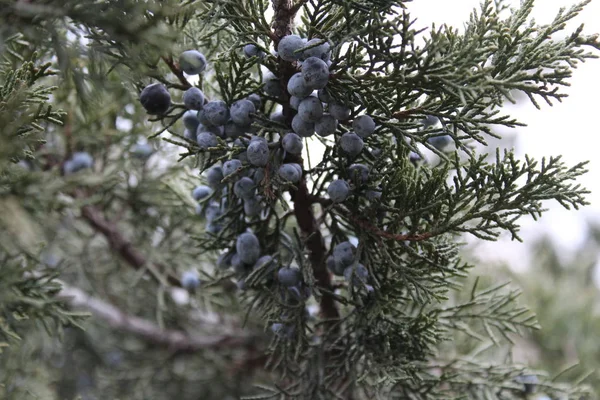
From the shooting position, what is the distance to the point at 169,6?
0.81 meters

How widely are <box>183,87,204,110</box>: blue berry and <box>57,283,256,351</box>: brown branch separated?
41.7 inches

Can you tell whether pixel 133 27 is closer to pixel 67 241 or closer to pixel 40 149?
pixel 40 149

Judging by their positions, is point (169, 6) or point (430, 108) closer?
point (169, 6)

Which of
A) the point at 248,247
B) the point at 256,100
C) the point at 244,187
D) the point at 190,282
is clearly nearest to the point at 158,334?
the point at 190,282

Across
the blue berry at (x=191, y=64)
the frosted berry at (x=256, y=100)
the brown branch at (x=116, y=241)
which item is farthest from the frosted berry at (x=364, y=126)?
the brown branch at (x=116, y=241)

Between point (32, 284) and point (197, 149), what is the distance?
596mm

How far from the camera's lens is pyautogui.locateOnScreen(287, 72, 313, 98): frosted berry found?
3.20 feet

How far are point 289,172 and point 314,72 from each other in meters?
0.20

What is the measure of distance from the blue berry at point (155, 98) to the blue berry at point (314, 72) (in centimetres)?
30

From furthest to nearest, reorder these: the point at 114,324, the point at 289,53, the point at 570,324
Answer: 1. the point at 570,324
2. the point at 114,324
3. the point at 289,53

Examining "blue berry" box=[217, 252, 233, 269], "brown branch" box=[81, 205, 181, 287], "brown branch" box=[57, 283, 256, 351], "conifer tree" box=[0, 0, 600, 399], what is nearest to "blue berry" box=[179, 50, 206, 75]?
"conifer tree" box=[0, 0, 600, 399]

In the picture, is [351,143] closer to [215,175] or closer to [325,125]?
[325,125]

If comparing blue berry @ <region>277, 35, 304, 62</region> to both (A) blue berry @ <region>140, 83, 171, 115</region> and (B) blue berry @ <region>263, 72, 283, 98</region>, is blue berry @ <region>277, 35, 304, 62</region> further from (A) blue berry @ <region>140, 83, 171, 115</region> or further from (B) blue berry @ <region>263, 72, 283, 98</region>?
(A) blue berry @ <region>140, 83, 171, 115</region>

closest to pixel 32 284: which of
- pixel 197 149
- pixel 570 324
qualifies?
pixel 197 149
